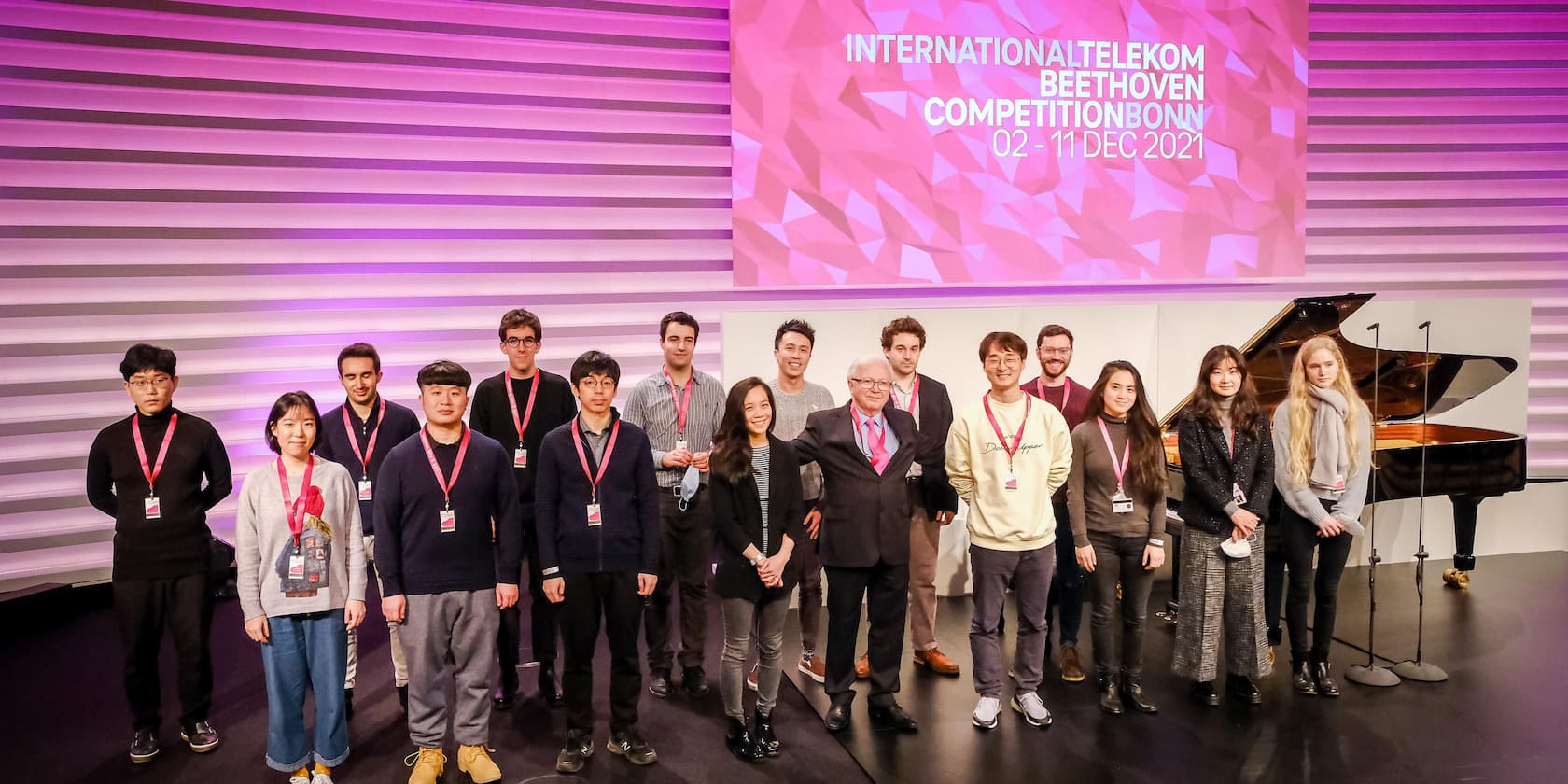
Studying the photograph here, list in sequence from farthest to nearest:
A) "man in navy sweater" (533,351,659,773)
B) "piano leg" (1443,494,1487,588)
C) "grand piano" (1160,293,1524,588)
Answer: "piano leg" (1443,494,1487,588) < "grand piano" (1160,293,1524,588) < "man in navy sweater" (533,351,659,773)

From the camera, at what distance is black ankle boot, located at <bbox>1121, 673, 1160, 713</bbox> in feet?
12.4

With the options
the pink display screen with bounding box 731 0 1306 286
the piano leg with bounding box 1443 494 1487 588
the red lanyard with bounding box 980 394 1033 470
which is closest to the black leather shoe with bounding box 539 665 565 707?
the red lanyard with bounding box 980 394 1033 470

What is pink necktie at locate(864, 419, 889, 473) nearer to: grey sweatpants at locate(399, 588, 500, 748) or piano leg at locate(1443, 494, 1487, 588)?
grey sweatpants at locate(399, 588, 500, 748)

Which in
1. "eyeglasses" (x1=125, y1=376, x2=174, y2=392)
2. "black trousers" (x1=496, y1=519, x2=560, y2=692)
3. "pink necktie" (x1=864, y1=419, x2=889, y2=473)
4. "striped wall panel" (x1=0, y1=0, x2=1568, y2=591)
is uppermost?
"striped wall panel" (x1=0, y1=0, x2=1568, y2=591)

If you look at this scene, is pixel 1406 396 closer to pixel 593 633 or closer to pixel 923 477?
pixel 923 477

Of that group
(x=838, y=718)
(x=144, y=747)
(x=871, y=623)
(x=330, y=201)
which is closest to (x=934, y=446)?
(x=871, y=623)

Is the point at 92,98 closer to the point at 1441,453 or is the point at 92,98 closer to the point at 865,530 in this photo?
the point at 865,530

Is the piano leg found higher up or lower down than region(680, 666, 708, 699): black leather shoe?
higher up

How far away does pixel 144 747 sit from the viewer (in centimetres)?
347

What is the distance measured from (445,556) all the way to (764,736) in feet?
4.52

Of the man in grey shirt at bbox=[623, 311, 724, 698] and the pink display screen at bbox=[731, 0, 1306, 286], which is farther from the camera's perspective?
the pink display screen at bbox=[731, 0, 1306, 286]

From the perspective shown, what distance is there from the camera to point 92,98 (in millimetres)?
5391

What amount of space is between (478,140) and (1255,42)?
5621 millimetres

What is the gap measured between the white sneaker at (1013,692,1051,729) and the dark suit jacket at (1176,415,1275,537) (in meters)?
1.03
